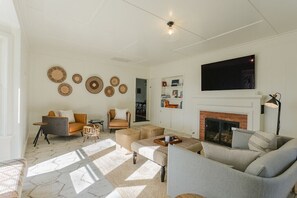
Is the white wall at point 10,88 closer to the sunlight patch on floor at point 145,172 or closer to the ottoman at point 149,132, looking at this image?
the sunlight patch on floor at point 145,172

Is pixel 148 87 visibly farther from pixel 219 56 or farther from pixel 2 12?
pixel 2 12

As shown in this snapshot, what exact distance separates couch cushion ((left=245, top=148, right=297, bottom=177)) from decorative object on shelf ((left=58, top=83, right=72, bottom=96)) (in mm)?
5064

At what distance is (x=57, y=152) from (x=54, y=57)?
2.95m

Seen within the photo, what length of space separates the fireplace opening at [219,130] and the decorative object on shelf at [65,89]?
4.29 meters

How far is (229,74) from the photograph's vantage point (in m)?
3.97

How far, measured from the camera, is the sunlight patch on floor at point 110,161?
2.60m

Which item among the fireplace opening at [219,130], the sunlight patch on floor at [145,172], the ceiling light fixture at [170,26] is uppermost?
the ceiling light fixture at [170,26]

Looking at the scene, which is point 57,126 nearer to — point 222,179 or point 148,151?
point 148,151

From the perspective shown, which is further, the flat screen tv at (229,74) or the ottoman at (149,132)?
the flat screen tv at (229,74)

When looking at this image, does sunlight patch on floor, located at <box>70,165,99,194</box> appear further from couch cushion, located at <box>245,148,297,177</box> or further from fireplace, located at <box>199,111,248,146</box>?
fireplace, located at <box>199,111,248,146</box>

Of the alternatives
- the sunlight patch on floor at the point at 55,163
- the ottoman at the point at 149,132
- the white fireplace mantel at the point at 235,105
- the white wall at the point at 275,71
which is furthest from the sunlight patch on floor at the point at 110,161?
the white wall at the point at 275,71

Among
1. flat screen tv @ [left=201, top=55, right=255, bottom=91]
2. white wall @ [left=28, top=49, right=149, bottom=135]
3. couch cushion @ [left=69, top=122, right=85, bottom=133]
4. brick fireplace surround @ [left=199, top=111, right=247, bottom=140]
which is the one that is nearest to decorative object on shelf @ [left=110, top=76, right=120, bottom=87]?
white wall @ [left=28, top=49, right=149, bottom=135]

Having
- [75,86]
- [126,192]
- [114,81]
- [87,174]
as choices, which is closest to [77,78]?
[75,86]

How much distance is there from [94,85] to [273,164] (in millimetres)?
5211
